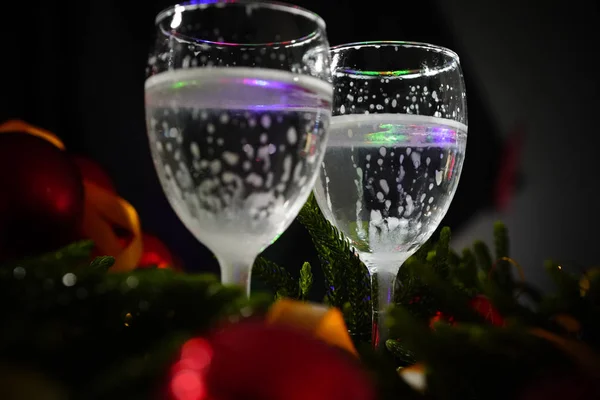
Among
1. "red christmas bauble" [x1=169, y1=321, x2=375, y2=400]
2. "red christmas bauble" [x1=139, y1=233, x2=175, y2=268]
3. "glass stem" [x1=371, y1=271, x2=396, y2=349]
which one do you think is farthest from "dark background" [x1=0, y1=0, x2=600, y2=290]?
"red christmas bauble" [x1=169, y1=321, x2=375, y2=400]

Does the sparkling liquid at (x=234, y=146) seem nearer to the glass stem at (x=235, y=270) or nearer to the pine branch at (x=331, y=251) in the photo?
the glass stem at (x=235, y=270)

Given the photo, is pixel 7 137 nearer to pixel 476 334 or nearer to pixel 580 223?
pixel 476 334

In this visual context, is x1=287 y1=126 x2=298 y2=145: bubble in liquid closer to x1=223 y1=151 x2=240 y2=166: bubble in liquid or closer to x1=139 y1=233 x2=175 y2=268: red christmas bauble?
x1=223 y1=151 x2=240 y2=166: bubble in liquid

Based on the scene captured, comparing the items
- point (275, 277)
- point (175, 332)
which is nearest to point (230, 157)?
point (175, 332)

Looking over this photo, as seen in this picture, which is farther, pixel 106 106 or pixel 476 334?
pixel 106 106

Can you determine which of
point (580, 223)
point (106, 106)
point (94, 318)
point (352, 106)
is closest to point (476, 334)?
point (94, 318)

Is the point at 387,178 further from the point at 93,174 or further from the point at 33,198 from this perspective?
the point at 93,174

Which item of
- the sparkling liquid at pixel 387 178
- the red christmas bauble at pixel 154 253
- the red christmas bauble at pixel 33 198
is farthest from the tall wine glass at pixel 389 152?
the red christmas bauble at pixel 154 253
